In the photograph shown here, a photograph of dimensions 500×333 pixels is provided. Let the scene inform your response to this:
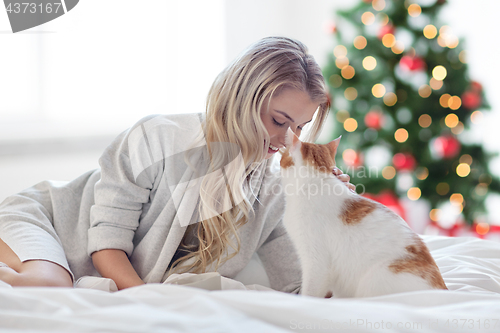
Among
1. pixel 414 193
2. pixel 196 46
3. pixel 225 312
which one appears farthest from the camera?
pixel 196 46

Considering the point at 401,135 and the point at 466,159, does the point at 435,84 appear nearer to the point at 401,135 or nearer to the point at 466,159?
the point at 401,135

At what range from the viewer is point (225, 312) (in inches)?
22.1

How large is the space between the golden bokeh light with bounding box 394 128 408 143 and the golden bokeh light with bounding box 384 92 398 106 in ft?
0.57

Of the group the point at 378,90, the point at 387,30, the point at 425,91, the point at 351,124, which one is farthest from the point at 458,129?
the point at 387,30

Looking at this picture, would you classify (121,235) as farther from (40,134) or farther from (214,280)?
(40,134)

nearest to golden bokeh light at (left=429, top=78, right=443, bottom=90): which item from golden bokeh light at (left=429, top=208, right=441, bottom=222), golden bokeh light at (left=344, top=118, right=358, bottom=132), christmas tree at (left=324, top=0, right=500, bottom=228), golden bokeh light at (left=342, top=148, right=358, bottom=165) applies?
christmas tree at (left=324, top=0, right=500, bottom=228)

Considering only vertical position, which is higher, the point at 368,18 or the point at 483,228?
the point at 368,18

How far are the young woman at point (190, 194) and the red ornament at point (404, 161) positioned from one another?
1.38 m

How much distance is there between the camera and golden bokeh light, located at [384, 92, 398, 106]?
7.89 ft

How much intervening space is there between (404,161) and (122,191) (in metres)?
1.88

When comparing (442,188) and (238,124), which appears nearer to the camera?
(238,124)

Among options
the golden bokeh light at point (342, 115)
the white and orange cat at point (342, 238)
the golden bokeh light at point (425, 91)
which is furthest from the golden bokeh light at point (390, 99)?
the white and orange cat at point (342, 238)

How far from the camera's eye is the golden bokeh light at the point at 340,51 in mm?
2510

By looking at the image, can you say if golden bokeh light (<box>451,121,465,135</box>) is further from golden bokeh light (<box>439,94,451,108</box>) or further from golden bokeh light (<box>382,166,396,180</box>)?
golden bokeh light (<box>382,166,396,180</box>)
